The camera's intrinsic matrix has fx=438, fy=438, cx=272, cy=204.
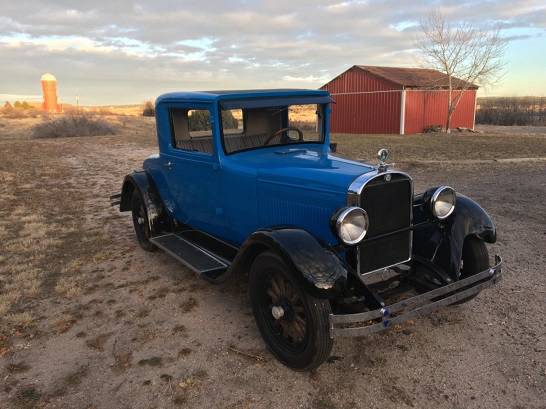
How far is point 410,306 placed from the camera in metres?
2.88

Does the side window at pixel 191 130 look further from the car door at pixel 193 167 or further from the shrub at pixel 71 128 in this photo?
the shrub at pixel 71 128

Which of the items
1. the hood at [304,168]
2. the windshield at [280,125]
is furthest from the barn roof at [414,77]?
the hood at [304,168]

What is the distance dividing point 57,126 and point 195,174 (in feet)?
77.0

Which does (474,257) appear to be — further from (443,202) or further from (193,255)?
(193,255)

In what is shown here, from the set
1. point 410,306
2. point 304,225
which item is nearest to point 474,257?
point 410,306

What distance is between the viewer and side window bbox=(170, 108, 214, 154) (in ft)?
14.0

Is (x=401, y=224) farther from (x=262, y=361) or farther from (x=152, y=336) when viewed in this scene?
(x=152, y=336)

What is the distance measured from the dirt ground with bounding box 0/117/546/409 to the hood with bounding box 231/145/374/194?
4.00ft

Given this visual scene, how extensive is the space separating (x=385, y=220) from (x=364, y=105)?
23803 millimetres

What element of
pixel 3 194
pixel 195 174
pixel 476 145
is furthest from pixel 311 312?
pixel 476 145

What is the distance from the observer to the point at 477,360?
3059 mm

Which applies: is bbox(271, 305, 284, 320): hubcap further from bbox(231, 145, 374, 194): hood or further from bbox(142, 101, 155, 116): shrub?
bbox(142, 101, 155, 116): shrub

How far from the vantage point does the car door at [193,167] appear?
4223 mm

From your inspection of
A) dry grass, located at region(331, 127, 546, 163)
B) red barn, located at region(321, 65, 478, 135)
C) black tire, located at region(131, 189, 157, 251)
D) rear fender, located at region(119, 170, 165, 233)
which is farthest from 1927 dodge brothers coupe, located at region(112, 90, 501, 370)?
red barn, located at region(321, 65, 478, 135)
